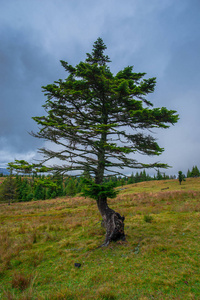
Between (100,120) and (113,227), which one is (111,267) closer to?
(113,227)

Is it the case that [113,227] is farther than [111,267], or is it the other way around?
[113,227]

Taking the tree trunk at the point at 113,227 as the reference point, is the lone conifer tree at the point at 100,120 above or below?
above

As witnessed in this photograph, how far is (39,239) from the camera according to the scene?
388 inches

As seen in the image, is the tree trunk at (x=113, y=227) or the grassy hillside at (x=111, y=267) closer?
the grassy hillside at (x=111, y=267)

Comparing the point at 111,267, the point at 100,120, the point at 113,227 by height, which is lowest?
the point at 111,267

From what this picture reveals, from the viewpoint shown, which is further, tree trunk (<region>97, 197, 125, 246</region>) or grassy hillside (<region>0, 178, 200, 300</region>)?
tree trunk (<region>97, 197, 125, 246</region>)

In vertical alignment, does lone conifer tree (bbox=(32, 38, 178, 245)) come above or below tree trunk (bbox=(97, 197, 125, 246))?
above

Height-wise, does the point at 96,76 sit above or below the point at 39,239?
above

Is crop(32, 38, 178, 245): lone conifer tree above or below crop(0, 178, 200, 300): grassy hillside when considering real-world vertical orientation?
above

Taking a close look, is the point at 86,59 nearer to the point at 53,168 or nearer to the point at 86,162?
the point at 86,162

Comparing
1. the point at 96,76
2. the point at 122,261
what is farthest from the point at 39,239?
the point at 96,76

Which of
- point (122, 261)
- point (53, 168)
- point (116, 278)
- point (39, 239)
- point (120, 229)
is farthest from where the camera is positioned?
point (39, 239)

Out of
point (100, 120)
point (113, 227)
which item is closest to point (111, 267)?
point (113, 227)

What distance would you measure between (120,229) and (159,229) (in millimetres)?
2838
